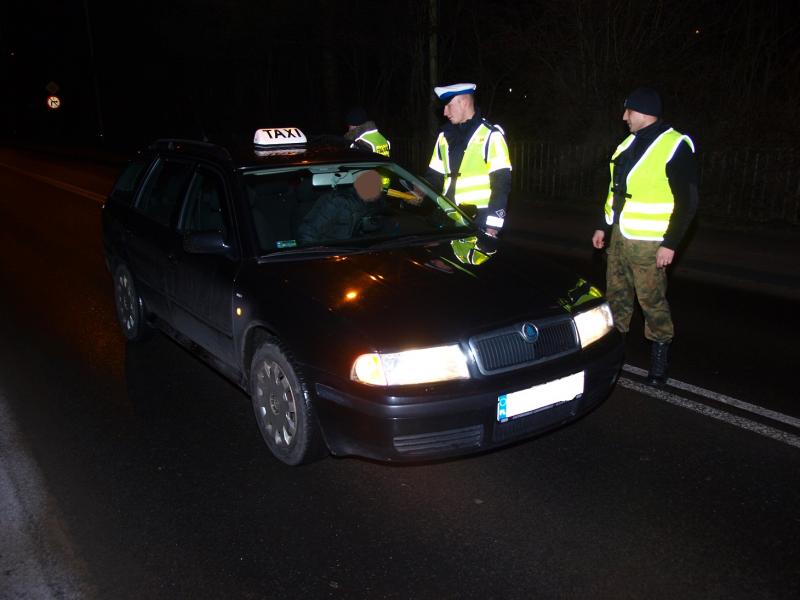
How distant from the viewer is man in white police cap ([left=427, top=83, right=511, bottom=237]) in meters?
5.65

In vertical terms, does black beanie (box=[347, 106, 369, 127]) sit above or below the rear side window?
above

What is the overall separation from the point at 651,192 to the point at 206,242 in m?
2.76

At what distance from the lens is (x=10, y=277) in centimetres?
873

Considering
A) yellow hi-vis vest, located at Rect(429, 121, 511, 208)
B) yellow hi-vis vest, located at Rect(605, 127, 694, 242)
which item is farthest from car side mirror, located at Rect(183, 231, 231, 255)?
yellow hi-vis vest, located at Rect(605, 127, 694, 242)

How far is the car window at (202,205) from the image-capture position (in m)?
4.86

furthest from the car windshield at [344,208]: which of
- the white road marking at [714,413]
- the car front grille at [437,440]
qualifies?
the white road marking at [714,413]

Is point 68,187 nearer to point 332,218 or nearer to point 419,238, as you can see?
point 332,218

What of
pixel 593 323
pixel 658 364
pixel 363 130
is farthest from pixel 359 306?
pixel 363 130

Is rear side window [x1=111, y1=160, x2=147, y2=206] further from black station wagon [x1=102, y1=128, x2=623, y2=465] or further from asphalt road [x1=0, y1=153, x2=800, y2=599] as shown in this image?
asphalt road [x1=0, y1=153, x2=800, y2=599]

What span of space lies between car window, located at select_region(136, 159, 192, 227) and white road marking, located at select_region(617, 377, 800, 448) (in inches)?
129

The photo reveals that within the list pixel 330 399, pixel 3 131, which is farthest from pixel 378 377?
pixel 3 131

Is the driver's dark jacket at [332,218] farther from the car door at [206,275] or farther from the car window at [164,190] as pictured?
the car window at [164,190]

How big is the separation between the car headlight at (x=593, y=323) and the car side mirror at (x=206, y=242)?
200 centimetres

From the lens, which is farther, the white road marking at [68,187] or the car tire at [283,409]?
the white road marking at [68,187]
